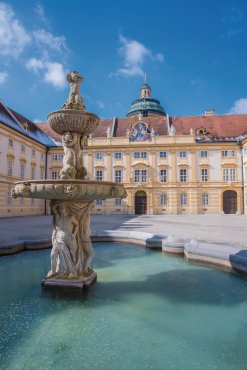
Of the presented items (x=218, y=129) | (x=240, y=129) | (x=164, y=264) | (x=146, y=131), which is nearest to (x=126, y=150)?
(x=146, y=131)

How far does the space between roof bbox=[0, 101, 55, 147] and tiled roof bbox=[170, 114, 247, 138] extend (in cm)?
1796

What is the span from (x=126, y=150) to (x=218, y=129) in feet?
41.1

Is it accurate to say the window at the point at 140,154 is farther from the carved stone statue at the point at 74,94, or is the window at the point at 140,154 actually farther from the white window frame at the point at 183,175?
the carved stone statue at the point at 74,94

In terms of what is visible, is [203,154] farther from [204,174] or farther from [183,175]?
[183,175]

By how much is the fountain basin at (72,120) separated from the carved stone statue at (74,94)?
37 cm

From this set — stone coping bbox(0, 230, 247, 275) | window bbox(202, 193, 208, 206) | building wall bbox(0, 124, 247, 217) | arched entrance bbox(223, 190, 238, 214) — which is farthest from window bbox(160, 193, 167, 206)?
stone coping bbox(0, 230, 247, 275)

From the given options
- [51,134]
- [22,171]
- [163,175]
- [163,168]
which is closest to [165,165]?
[163,168]

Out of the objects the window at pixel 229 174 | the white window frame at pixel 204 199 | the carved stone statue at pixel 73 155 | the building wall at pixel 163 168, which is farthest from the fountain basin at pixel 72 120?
the window at pixel 229 174

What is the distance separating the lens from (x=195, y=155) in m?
33.4

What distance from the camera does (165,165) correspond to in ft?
110

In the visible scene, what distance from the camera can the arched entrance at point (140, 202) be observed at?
33.8 meters

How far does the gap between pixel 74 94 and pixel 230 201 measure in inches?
1211

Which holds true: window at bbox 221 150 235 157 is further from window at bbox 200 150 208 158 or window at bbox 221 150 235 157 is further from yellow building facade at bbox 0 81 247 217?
window at bbox 200 150 208 158

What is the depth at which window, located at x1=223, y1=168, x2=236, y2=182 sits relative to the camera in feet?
107
